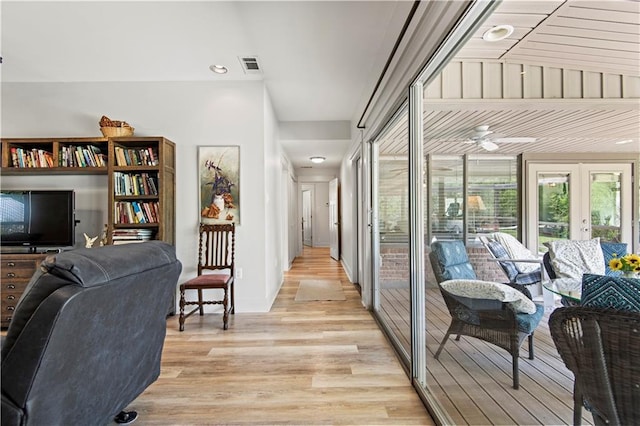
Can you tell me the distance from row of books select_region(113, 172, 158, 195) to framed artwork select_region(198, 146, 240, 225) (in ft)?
1.62

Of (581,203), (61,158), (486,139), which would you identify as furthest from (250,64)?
(581,203)

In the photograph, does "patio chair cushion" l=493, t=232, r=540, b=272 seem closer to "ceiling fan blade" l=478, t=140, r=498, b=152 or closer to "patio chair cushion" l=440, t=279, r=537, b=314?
"patio chair cushion" l=440, t=279, r=537, b=314

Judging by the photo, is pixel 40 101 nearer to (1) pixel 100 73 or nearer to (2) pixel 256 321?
(1) pixel 100 73

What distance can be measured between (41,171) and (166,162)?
4.45 ft

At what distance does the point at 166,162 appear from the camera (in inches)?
122

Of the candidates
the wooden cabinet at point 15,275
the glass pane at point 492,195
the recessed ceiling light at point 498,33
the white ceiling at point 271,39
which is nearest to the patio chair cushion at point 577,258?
the glass pane at point 492,195

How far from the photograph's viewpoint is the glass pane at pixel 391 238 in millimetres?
3023

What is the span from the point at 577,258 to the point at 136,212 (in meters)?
3.90

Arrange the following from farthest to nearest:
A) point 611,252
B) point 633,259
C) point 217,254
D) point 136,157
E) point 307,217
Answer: point 307,217 < point 217,254 < point 136,157 < point 611,252 < point 633,259

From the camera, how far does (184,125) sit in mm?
3336

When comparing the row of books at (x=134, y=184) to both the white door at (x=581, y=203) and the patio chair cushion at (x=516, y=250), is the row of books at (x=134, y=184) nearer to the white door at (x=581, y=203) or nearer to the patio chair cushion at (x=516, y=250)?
the white door at (x=581, y=203)

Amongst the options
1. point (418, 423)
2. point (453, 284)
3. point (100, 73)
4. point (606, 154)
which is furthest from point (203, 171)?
point (606, 154)

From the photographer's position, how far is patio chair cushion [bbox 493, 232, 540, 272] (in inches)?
105

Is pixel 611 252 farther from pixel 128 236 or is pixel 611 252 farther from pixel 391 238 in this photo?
pixel 128 236
